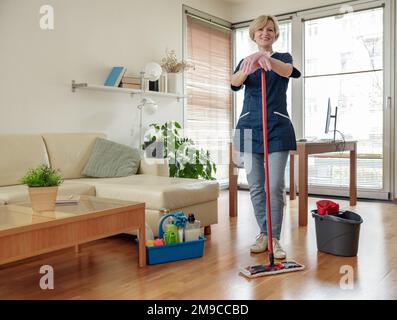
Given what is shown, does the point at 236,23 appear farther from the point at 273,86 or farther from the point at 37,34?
the point at 273,86

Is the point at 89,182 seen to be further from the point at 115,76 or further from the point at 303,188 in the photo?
the point at 303,188

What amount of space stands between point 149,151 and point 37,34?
4.59ft

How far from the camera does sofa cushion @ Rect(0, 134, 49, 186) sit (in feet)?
9.65

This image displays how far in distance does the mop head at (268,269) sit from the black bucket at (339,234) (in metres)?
0.37

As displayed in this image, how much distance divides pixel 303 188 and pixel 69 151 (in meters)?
1.87

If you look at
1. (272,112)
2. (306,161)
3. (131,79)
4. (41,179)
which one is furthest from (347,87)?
(41,179)

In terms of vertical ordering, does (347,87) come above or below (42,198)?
above

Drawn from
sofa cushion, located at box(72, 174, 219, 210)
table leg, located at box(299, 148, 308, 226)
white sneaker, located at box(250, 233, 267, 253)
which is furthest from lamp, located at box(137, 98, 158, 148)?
white sneaker, located at box(250, 233, 267, 253)

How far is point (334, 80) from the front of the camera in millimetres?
5027

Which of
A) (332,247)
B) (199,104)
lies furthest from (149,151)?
(332,247)

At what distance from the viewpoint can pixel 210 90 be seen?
5434mm

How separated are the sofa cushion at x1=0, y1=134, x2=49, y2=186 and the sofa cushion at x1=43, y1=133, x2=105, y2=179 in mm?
83

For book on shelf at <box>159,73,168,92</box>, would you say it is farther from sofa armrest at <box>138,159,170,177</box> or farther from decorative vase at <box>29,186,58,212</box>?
decorative vase at <box>29,186,58,212</box>

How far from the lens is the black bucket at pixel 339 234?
8.14ft
